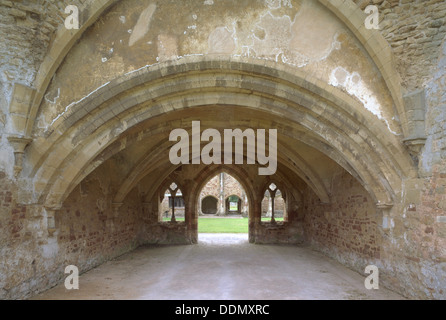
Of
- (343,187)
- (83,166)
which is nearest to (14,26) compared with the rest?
(83,166)

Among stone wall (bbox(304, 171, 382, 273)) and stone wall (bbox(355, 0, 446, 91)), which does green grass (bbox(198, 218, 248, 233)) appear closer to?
stone wall (bbox(304, 171, 382, 273))

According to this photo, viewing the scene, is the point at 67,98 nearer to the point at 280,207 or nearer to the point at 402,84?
the point at 402,84

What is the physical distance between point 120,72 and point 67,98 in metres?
0.93

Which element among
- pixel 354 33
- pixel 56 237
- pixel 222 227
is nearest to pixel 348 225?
pixel 354 33

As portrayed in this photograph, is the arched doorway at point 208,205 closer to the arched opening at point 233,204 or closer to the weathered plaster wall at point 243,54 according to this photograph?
the arched opening at point 233,204

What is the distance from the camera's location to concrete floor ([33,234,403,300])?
546 centimetres

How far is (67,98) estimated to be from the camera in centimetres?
540
